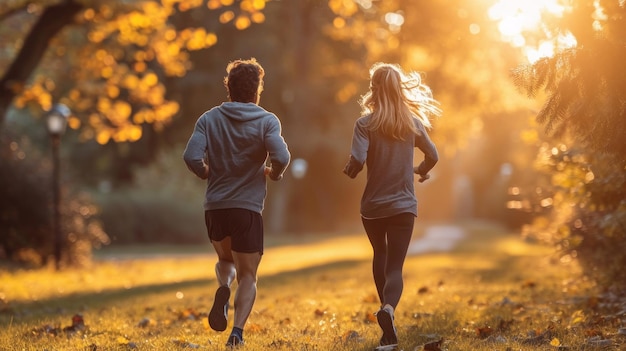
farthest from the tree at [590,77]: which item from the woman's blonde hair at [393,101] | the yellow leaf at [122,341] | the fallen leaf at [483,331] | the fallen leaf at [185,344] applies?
the yellow leaf at [122,341]

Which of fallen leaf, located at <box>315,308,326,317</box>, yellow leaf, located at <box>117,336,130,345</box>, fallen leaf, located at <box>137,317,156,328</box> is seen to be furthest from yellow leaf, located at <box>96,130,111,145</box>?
yellow leaf, located at <box>117,336,130,345</box>

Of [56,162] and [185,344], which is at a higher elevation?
[56,162]

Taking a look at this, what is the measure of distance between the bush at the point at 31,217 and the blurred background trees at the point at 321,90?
0.47 feet

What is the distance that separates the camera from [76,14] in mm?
15383

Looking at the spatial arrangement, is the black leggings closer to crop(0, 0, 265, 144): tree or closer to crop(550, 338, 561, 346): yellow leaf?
crop(550, 338, 561, 346): yellow leaf

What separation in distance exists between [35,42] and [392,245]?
10.7m

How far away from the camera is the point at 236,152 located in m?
6.29

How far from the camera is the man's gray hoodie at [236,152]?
6223 mm

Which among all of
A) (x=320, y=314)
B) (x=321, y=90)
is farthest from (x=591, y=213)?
(x=321, y=90)

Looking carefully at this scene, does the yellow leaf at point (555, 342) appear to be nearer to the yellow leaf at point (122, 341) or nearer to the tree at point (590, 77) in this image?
the tree at point (590, 77)

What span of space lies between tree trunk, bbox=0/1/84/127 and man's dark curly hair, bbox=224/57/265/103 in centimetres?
974

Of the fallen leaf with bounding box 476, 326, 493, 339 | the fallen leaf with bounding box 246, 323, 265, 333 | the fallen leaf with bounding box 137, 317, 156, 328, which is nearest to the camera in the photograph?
the fallen leaf with bounding box 476, 326, 493, 339

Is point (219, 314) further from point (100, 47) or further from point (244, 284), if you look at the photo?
point (100, 47)

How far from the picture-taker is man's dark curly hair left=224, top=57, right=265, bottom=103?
6305 mm
